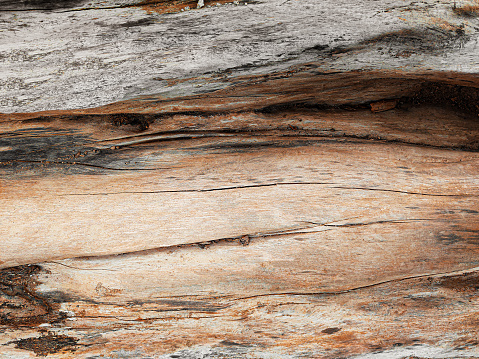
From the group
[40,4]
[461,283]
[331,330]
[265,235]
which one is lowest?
[331,330]

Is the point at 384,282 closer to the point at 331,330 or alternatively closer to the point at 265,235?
the point at 331,330

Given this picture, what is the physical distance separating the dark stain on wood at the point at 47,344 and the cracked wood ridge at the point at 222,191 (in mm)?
11

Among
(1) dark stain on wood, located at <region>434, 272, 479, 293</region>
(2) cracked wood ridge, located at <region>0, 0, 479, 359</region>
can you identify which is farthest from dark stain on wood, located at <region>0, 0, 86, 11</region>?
(1) dark stain on wood, located at <region>434, 272, 479, 293</region>

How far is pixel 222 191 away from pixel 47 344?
154cm

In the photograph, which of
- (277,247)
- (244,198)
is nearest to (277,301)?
(277,247)

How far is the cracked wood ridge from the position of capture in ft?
5.97

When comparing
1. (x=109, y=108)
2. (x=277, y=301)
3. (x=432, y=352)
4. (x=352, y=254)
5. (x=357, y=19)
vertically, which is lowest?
(x=432, y=352)

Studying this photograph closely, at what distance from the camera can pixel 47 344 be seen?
6.86 feet

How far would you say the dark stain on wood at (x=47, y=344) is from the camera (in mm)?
2082

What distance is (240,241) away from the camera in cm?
196

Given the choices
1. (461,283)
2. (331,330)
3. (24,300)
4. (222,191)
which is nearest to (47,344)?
(24,300)

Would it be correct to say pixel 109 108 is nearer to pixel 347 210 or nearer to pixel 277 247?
pixel 277 247

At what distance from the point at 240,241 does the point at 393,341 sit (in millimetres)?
1212

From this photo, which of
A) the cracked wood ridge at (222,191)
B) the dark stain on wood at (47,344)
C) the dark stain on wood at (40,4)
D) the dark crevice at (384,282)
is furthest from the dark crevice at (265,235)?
the dark stain on wood at (40,4)
